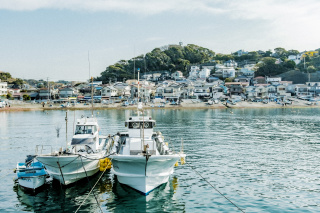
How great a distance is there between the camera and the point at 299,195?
17516 mm

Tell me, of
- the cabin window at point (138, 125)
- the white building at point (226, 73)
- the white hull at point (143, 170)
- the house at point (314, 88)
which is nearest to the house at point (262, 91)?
the house at point (314, 88)

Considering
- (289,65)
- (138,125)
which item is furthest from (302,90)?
(138,125)

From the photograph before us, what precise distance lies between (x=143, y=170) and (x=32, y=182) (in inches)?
285

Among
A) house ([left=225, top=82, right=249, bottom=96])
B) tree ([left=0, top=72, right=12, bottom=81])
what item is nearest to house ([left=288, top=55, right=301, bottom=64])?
house ([left=225, top=82, right=249, bottom=96])

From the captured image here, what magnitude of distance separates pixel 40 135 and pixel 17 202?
2744cm

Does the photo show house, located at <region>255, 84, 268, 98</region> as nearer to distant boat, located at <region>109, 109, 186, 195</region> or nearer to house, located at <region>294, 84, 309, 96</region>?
house, located at <region>294, 84, 309, 96</region>

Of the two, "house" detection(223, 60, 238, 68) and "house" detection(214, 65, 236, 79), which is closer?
"house" detection(214, 65, 236, 79)

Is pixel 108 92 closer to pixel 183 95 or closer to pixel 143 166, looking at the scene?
pixel 183 95

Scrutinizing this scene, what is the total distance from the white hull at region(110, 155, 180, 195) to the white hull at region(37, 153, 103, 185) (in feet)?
8.00

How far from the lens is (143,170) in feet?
55.5

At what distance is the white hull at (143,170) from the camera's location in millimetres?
16672

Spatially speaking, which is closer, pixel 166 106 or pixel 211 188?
pixel 211 188

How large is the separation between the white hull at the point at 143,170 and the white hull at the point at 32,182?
4934mm

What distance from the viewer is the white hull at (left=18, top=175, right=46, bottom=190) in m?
18.1
